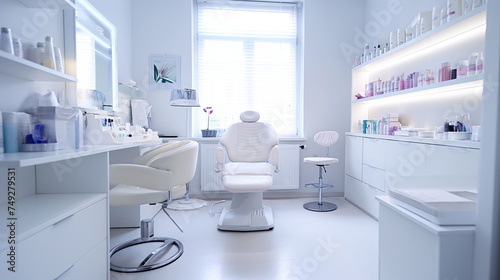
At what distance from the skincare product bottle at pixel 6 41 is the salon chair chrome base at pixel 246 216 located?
1.92 m

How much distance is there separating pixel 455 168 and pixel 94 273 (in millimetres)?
2299

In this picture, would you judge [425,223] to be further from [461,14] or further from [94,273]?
[461,14]

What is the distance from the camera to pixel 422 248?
775 millimetres

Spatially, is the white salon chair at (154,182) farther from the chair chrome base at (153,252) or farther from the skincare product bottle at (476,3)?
the skincare product bottle at (476,3)

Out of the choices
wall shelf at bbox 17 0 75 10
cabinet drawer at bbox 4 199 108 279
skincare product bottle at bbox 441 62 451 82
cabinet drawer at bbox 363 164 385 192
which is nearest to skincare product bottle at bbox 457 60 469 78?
skincare product bottle at bbox 441 62 451 82

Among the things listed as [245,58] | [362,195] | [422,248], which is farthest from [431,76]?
[245,58]

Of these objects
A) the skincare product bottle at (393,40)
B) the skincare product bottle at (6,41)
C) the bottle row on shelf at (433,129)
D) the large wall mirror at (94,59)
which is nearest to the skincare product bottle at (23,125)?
the skincare product bottle at (6,41)

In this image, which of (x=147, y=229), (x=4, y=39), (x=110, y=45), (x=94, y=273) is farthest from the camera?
(x=110, y=45)

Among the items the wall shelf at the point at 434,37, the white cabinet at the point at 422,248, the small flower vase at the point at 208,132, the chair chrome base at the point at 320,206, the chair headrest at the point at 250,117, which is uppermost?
the wall shelf at the point at 434,37

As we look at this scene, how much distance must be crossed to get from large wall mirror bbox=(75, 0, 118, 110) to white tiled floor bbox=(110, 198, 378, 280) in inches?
48.6

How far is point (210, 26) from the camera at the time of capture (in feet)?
12.0

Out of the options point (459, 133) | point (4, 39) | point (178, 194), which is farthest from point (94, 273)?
point (459, 133)

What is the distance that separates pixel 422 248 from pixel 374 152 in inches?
86.1

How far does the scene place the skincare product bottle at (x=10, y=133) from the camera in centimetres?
115
